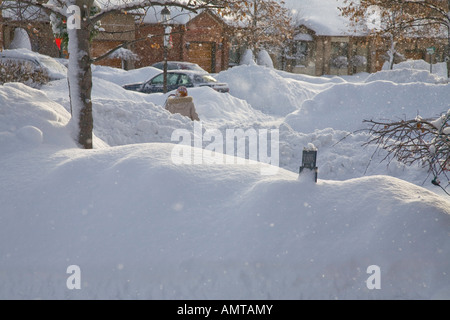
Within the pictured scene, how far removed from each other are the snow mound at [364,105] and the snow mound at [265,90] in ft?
19.0

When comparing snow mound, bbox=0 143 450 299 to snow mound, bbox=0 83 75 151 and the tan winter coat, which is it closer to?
snow mound, bbox=0 83 75 151

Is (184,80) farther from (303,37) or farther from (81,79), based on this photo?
(303,37)

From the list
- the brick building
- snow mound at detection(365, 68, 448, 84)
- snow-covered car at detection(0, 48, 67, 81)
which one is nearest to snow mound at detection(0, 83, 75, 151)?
snow-covered car at detection(0, 48, 67, 81)

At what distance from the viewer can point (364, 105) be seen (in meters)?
11.9

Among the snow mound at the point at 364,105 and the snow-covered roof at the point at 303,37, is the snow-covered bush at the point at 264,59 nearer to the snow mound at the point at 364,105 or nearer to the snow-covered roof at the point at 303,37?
the snow-covered roof at the point at 303,37

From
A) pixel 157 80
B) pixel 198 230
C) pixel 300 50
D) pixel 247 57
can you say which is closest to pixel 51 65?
pixel 157 80

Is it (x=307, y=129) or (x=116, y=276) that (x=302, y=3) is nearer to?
(x=307, y=129)

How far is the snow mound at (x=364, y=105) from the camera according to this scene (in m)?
11.5

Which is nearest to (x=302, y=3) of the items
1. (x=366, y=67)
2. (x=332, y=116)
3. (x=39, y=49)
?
(x=366, y=67)

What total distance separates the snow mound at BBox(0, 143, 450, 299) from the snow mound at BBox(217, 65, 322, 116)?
14049 mm

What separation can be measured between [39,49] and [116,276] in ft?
94.7

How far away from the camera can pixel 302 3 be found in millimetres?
41750

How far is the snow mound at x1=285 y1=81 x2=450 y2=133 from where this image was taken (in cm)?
1148
